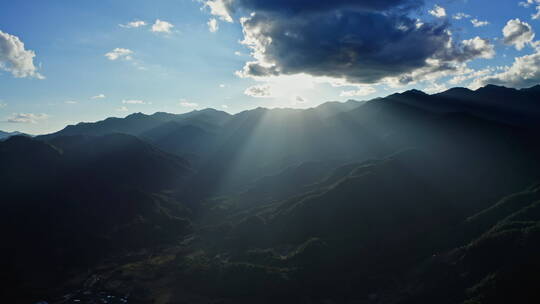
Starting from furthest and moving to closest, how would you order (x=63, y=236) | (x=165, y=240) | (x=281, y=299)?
(x=165, y=240), (x=63, y=236), (x=281, y=299)

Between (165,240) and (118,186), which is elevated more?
(118,186)

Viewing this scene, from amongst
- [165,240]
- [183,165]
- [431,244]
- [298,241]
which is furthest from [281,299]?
[183,165]

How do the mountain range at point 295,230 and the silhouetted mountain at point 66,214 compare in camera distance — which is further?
the silhouetted mountain at point 66,214

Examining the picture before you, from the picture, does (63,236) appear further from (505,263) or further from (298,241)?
(505,263)

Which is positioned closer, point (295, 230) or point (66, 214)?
point (295, 230)

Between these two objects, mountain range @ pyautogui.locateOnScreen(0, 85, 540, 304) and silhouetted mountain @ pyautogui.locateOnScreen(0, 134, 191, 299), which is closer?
mountain range @ pyautogui.locateOnScreen(0, 85, 540, 304)

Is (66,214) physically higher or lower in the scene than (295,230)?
higher

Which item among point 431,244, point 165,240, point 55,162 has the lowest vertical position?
point 165,240

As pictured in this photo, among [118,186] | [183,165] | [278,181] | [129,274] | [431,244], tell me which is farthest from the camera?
[183,165]
